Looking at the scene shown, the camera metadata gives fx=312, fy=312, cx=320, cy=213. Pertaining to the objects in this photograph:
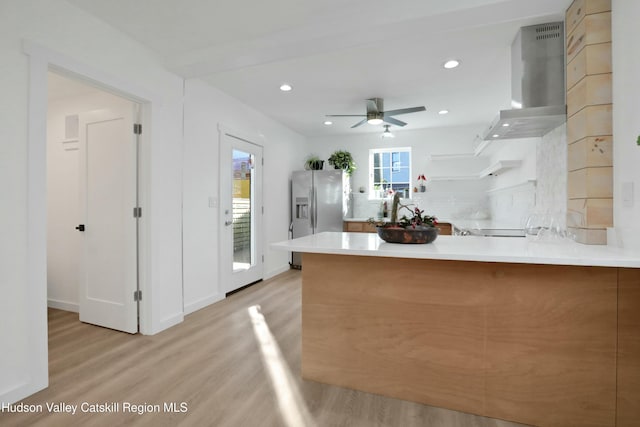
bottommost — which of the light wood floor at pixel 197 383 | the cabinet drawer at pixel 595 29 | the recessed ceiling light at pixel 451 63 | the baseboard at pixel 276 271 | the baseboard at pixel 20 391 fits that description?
the light wood floor at pixel 197 383

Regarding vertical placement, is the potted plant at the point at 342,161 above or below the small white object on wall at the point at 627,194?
above

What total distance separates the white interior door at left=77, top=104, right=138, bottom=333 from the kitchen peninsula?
72.8 inches

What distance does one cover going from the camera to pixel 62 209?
139 inches

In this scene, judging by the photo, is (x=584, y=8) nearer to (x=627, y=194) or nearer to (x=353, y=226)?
(x=627, y=194)

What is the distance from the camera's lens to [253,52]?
265 cm

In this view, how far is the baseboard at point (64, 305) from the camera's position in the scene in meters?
3.45

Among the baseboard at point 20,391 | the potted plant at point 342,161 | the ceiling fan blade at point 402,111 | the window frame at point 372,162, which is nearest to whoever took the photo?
the baseboard at point 20,391

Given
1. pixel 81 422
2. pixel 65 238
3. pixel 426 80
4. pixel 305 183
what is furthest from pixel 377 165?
pixel 81 422

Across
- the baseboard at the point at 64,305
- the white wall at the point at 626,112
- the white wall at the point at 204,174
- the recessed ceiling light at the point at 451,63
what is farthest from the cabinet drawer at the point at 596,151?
the baseboard at the point at 64,305

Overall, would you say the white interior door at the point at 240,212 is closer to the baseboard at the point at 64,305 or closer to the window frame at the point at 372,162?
the baseboard at the point at 64,305

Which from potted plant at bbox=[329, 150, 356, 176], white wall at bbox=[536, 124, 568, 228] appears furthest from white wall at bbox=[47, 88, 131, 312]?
white wall at bbox=[536, 124, 568, 228]

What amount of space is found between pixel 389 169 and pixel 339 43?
3.85 m

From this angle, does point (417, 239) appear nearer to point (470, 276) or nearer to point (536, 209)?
point (470, 276)

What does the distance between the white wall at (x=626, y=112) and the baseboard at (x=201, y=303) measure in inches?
141
